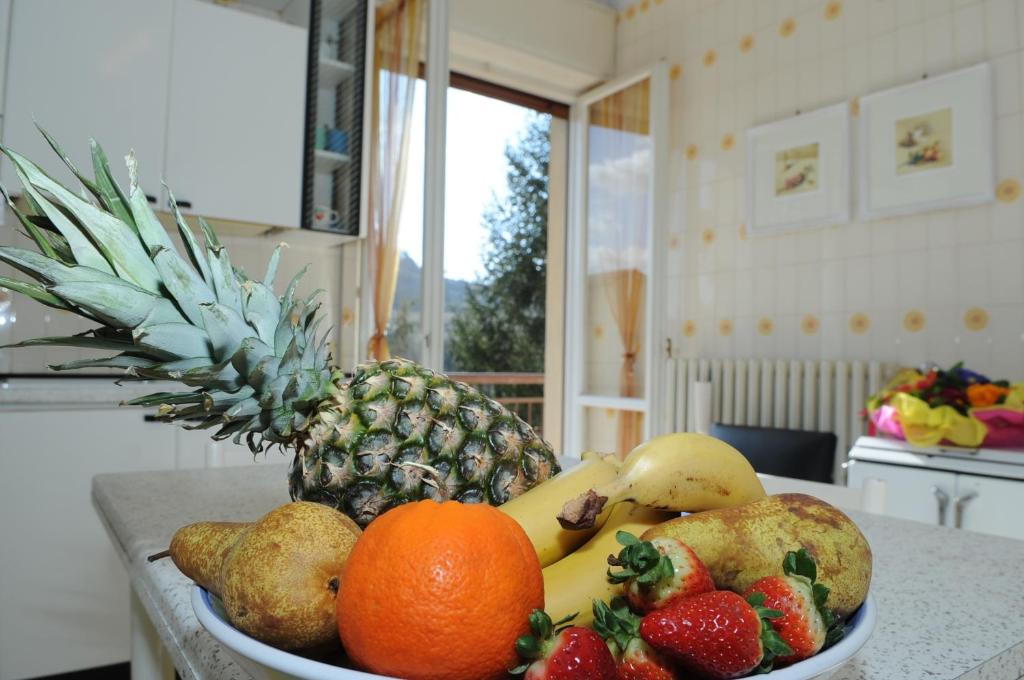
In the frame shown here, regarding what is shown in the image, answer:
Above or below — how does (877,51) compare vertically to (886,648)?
above

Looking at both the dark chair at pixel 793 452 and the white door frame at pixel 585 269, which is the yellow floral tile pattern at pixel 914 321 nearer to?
the dark chair at pixel 793 452

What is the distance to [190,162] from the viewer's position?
9.25ft

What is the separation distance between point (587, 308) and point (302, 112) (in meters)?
2.28

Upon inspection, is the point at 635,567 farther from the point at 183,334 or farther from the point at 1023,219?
the point at 1023,219

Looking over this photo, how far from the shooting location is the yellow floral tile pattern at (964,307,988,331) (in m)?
2.86

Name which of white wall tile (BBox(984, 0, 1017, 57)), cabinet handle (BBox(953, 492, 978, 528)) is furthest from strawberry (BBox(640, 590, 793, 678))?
white wall tile (BBox(984, 0, 1017, 57))

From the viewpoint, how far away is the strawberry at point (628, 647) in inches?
13.4

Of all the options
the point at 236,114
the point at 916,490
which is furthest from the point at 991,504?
the point at 236,114

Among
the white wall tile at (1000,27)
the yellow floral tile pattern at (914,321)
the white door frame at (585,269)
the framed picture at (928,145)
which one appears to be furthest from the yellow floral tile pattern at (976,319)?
the white door frame at (585,269)

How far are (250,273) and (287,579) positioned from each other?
122 inches

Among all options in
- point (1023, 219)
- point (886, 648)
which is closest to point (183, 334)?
point (886, 648)

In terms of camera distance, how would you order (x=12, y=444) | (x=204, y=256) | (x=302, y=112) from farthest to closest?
(x=302, y=112) < (x=12, y=444) < (x=204, y=256)

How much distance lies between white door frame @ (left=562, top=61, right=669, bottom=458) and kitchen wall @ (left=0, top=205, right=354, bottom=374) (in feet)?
5.02

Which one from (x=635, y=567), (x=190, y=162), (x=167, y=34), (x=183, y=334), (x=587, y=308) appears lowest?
(x=635, y=567)
